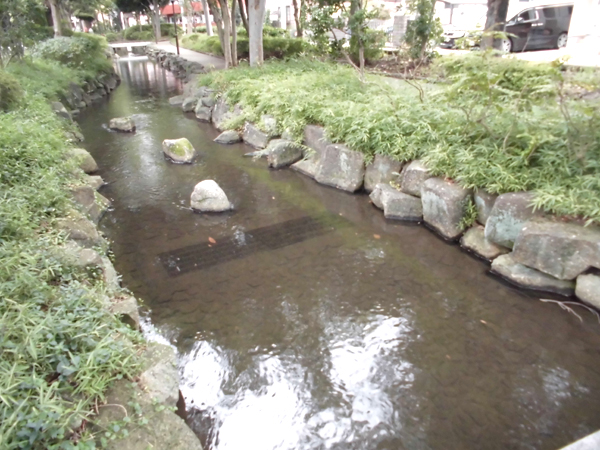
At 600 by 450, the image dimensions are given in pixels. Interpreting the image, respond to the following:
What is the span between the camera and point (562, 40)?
15469mm

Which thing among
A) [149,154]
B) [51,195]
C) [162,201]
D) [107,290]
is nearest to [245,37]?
[149,154]

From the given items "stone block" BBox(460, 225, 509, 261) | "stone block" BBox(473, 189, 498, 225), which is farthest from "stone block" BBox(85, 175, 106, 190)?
"stone block" BBox(473, 189, 498, 225)

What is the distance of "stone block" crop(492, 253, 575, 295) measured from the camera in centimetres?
526

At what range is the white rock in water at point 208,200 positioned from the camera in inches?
294

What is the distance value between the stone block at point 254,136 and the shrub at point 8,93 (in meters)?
5.34

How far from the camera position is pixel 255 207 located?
775cm

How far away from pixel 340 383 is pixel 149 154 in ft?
27.6

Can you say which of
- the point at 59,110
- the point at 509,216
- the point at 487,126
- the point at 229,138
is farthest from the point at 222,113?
the point at 509,216

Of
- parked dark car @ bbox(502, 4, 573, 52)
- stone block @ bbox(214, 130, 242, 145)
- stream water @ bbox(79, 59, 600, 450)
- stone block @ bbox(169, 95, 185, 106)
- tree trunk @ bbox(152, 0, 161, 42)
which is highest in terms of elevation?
tree trunk @ bbox(152, 0, 161, 42)

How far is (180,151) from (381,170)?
4.91 metres

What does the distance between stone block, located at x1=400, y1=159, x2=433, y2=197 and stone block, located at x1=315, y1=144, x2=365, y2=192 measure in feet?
3.43

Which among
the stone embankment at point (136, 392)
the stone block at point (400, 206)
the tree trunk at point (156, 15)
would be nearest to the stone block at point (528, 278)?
the stone block at point (400, 206)

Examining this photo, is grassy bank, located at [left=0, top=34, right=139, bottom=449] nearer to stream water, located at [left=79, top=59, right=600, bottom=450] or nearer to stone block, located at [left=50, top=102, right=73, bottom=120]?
stream water, located at [left=79, top=59, right=600, bottom=450]

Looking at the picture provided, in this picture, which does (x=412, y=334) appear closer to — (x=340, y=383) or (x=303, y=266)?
(x=340, y=383)
